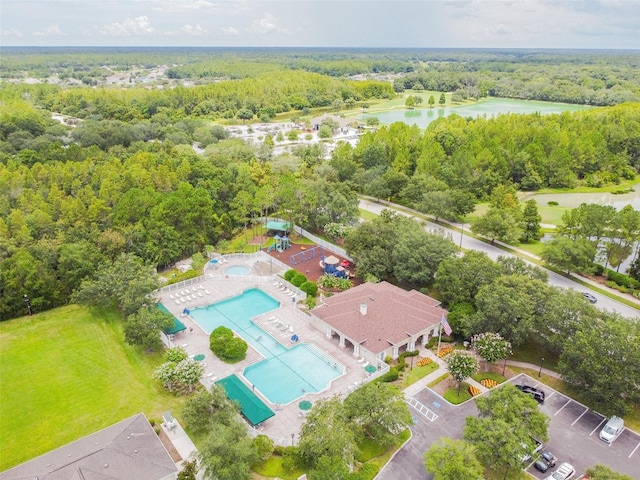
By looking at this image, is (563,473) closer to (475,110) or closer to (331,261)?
(331,261)

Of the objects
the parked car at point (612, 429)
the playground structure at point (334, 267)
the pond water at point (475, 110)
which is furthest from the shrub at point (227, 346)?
the pond water at point (475, 110)

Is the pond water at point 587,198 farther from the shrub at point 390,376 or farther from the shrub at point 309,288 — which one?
the shrub at point 390,376

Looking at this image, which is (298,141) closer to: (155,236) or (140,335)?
(155,236)

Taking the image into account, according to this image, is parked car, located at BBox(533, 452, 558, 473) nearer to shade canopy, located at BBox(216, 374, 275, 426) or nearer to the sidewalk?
the sidewalk

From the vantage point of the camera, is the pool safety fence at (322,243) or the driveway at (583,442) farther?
the pool safety fence at (322,243)

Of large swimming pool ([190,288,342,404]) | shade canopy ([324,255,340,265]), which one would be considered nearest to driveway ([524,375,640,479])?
large swimming pool ([190,288,342,404])

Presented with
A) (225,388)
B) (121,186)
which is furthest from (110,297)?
(121,186)

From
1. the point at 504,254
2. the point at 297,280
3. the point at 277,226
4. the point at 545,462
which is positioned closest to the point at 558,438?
the point at 545,462
